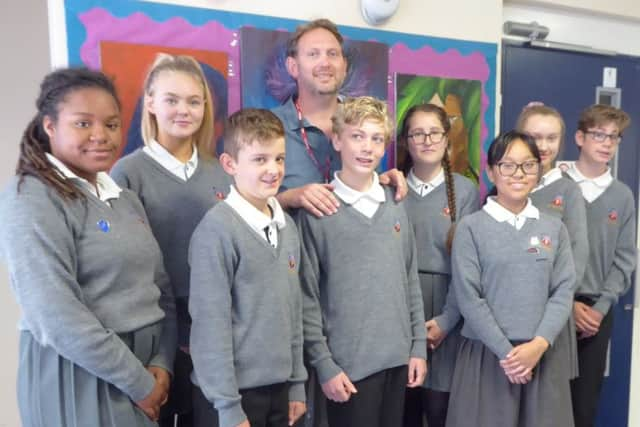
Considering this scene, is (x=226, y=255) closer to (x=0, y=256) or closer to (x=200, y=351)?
(x=200, y=351)

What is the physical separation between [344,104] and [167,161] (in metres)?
0.55

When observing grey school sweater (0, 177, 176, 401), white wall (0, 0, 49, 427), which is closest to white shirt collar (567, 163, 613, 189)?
grey school sweater (0, 177, 176, 401)

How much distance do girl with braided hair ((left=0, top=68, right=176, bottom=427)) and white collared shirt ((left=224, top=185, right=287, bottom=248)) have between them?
0.78 ft

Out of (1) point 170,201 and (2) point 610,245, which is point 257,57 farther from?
(2) point 610,245

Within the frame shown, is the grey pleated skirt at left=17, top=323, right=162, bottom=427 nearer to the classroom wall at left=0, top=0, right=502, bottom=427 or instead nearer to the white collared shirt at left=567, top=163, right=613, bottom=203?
the classroom wall at left=0, top=0, right=502, bottom=427

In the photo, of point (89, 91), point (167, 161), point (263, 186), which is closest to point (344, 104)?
point (263, 186)

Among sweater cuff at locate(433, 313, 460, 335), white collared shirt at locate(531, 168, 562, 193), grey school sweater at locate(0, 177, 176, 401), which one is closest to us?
grey school sweater at locate(0, 177, 176, 401)

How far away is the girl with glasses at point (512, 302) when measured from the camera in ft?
5.10

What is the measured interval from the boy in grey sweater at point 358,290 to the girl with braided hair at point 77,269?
46cm

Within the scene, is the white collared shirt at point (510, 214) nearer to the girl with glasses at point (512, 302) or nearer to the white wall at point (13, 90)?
the girl with glasses at point (512, 302)

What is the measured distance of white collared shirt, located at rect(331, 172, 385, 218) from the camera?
4.78 feet

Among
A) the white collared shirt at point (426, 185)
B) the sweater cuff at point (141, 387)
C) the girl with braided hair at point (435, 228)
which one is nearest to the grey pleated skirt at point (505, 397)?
the girl with braided hair at point (435, 228)

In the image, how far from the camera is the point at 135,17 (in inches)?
62.3

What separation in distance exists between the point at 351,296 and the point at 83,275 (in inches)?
27.6
